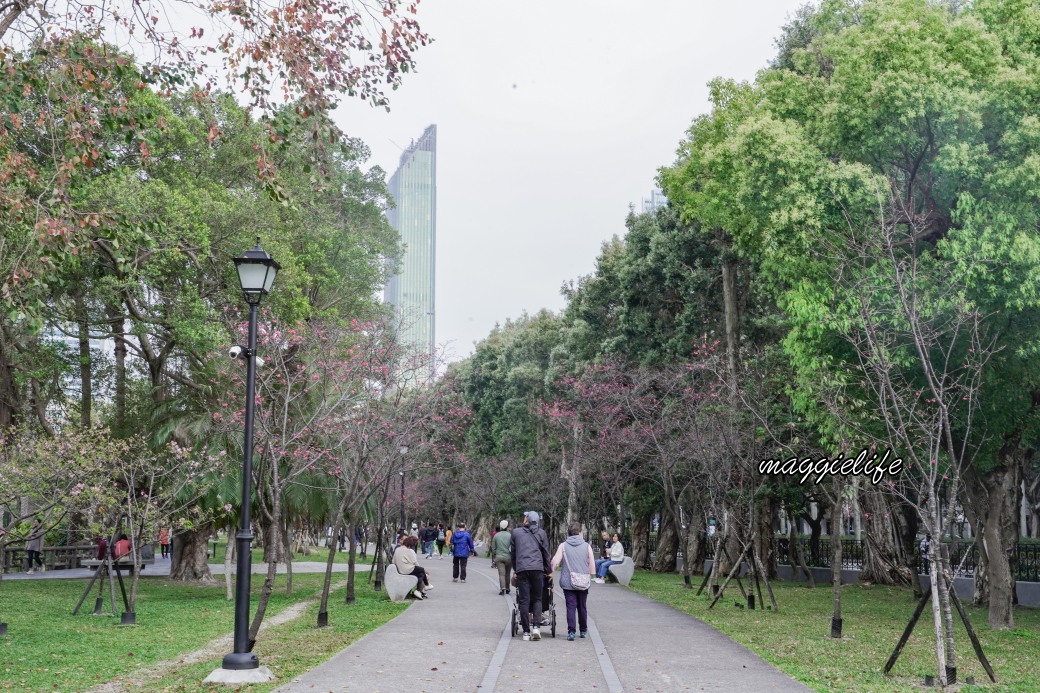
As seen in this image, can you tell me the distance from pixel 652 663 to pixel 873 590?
1773 centimetres

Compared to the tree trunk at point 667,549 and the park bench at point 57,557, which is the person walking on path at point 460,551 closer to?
the tree trunk at point 667,549

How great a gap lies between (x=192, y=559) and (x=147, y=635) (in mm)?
13271

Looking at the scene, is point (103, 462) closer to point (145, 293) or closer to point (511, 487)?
point (145, 293)

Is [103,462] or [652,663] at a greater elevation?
[103,462]

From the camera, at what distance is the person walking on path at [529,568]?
12602 mm

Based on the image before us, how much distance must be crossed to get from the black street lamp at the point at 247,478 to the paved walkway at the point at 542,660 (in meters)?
0.69

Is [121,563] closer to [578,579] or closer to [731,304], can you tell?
[731,304]

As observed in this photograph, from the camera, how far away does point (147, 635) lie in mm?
14148

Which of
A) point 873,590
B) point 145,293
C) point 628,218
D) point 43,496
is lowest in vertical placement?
point 873,590

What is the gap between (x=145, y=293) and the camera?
24.3 metres

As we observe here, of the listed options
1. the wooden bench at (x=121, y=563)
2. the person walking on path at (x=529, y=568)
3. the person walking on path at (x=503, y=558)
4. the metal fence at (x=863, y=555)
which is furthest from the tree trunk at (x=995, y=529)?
the wooden bench at (x=121, y=563)

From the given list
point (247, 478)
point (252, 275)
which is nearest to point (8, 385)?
point (252, 275)

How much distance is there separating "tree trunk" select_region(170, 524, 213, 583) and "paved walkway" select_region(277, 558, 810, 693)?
41.3 feet

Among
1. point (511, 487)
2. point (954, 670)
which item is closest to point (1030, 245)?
point (954, 670)
